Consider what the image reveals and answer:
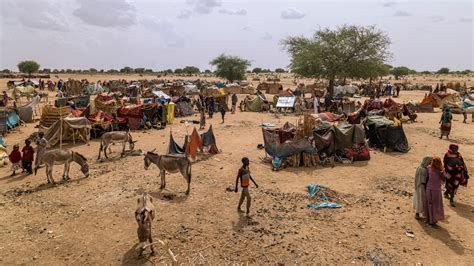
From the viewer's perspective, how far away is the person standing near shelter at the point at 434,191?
23.5 feet

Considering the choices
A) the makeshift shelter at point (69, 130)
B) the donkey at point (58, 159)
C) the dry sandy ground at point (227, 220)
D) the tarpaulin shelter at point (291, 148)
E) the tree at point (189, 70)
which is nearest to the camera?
the dry sandy ground at point (227, 220)

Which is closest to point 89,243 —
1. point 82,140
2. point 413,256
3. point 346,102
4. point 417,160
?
point 413,256

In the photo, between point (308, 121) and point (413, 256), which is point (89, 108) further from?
point (413, 256)

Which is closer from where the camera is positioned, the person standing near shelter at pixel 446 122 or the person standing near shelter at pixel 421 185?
the person standing near shelter at pixel 421 185

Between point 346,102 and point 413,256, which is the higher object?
point 346,102

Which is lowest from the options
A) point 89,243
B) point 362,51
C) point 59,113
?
point 89,243

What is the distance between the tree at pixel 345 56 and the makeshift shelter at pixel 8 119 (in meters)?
23.6

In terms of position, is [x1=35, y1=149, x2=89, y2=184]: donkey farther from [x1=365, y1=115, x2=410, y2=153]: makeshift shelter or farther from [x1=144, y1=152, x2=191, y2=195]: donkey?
[x1=365, y1=115, x2=410, y2=153]: makeshift shelter

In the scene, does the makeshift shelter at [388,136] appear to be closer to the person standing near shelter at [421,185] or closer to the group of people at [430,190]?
the group of people at [430,190]

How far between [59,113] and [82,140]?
2.39 meters

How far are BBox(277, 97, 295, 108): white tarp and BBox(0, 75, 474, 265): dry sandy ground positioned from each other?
13.8 meters

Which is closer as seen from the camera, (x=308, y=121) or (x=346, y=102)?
(x=308, y=121)

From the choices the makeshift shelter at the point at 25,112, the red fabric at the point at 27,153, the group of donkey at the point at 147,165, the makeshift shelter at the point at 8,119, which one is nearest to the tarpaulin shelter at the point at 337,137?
the group of donkey at the point at 147,165

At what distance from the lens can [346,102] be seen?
77.4 ft
